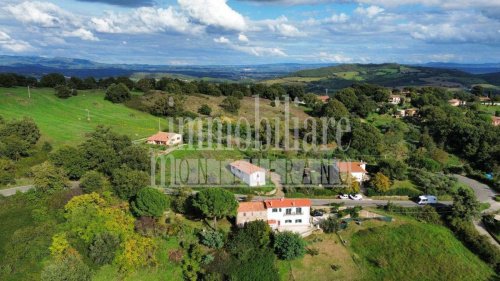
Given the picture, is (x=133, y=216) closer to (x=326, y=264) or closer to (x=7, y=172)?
(x=7, y=172)

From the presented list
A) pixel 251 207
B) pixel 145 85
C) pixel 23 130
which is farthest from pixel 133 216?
pixel 145 85

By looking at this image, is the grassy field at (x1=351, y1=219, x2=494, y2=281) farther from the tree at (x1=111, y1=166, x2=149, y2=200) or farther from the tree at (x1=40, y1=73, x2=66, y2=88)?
the tree at (x1=40, y1=73, x2=66, y2=88)

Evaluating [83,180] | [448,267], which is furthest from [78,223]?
[448,267]

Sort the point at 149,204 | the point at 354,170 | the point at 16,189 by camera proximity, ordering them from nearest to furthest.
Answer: the point at 149,204 → the point at 16,189 → the point at 354,170

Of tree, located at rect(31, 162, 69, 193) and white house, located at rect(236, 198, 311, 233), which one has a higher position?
tree, located at rect(31, 162, 69, 193)

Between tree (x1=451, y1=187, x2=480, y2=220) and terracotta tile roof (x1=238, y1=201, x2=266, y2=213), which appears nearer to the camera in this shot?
terracotta tile roof (x1=238, y1=201, x2=266, y2=213)

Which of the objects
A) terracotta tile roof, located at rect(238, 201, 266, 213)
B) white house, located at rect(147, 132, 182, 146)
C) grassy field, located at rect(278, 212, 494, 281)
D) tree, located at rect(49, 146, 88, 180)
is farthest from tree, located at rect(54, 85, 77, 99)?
grassy field, located at rect(278, 212, 494, 281)

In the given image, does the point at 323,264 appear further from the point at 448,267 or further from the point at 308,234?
the point at 448,267
